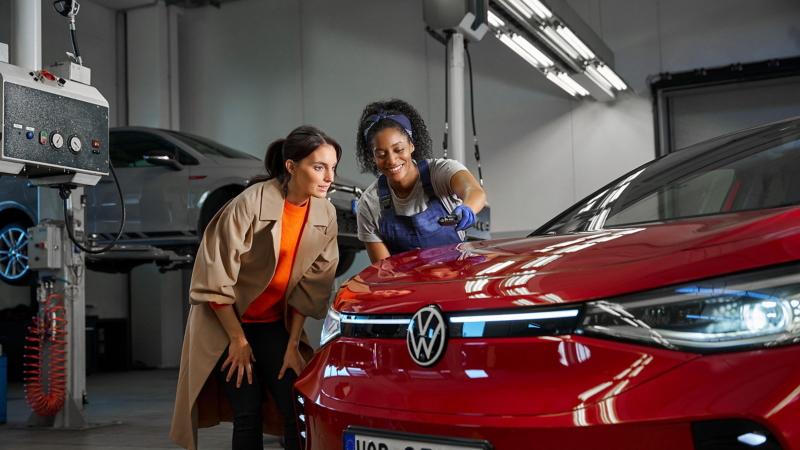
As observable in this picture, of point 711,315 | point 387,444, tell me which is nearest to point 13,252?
point 387,444

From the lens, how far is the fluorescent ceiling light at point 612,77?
6531 millimetres

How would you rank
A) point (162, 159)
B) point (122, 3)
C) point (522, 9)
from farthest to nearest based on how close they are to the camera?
point (122, 3)
point (162, 159)
point (522, 9)

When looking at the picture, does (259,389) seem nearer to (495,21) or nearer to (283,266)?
(283,266)

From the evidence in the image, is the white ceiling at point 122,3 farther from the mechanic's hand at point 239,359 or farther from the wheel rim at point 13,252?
the mechanic's hand at point 239,359

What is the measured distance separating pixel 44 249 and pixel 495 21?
132 inches

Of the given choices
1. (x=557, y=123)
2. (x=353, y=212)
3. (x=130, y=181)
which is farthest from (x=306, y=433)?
(x=557, y=123)

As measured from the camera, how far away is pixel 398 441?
1.13 metres

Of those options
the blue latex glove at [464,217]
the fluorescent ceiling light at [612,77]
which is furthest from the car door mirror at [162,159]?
the blue latex glove at [464,217]

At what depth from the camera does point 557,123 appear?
796 cm

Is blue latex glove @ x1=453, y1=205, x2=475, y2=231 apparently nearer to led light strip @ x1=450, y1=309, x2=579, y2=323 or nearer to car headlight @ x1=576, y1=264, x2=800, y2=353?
led light strip @ x1=450, y1=309, x2=579, y2=323

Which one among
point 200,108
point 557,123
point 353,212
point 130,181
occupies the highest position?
point 200,108

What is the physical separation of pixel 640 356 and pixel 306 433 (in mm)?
716

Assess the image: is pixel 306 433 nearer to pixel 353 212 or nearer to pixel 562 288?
pixel 562 288

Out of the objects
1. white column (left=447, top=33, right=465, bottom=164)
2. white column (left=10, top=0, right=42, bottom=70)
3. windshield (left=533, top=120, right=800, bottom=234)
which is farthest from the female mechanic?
white column (left=447, top=33, right=465, bottom=164)
